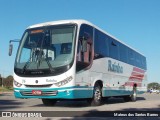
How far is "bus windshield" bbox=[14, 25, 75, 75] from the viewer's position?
13.1 m

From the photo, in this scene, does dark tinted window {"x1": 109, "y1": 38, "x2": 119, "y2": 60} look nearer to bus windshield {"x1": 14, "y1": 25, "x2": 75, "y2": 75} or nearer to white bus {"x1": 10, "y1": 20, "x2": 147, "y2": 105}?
white bus {"x1": 10, "y1": 20, "x2": 147, "y2": 105}

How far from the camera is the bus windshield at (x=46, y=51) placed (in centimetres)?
1307

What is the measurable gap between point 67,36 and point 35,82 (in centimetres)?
218

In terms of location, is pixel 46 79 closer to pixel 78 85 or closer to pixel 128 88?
pixel 78 85

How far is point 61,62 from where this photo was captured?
1298cm

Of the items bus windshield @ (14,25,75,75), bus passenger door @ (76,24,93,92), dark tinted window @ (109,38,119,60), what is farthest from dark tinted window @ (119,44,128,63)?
bus windshield @ (14,25,75,75)

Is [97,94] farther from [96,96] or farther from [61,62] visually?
[61,62]

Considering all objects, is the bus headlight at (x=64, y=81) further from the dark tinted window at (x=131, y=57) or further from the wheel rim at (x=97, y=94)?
the dark tinted window at (x=131, y=57)

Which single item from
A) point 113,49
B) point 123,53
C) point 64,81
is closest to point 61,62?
point 64,81

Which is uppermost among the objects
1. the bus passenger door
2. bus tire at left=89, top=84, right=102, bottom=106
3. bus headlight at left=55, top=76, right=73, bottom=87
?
the bus passenger door

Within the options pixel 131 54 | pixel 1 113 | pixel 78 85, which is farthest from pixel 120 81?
pixel 1 113

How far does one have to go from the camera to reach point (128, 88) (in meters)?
21.7

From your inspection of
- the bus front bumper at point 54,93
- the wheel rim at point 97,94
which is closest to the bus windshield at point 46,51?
the bus front bumper at point 54,93

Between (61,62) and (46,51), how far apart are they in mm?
830
